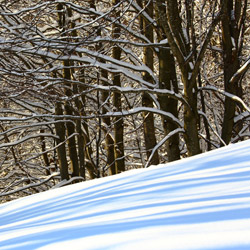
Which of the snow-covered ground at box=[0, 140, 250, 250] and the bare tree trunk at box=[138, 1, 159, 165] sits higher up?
the bare tree trunk at box=[138, 1, 159, 165]

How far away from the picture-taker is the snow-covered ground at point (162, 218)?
3.20 ft

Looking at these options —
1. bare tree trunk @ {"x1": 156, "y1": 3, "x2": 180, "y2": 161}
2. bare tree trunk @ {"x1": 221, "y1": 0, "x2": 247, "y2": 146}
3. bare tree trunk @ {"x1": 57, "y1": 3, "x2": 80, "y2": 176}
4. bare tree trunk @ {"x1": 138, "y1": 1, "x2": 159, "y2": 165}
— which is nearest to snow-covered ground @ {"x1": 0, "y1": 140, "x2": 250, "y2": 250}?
bare tree trunk @ {"x1": 156, "y1": 3, "x2": 180, "y2": 161}

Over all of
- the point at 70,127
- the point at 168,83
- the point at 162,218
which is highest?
the point at 70,127

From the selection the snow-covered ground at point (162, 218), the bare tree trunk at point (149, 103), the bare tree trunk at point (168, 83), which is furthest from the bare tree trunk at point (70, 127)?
the snow-covered ground at point (162, 218)

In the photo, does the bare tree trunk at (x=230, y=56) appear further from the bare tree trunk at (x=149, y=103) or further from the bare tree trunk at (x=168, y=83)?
the bare tree trunk at (x=149, y=103)

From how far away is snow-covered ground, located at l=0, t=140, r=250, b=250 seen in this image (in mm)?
975

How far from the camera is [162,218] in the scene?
1.25 meters

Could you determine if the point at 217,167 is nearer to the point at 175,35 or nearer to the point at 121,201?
the point at 121,201

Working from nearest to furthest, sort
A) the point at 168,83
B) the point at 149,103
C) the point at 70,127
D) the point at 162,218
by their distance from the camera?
the point at 162,218 → the point at 168,83 → the point at 149,103 → the point at 70,127

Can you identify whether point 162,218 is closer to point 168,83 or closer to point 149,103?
point 168,83

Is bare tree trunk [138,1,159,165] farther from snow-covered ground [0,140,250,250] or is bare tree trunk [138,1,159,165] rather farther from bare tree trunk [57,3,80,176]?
snow-covered ground [0,140,250,250]

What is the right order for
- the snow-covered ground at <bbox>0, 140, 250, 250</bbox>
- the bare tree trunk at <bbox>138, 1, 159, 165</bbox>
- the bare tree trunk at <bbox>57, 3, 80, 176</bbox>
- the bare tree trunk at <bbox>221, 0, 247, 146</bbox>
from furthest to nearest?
the bare tree trunk at <bbox>57, 3, 80, 176</bbox>
the bare tree trunk at <bbox>138, 1, 159, 165</bbox>
the bare tree trunk at <bbox>221, 0, 247, 146</bbox>
the snow-covered ground at <bbox>0, 140, 250, 250</bbox>

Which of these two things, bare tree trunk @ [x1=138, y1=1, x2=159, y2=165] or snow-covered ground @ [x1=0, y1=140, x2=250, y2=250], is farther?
bare tree trunk @ [x1=138, y1=1, x2=159, y2=165]

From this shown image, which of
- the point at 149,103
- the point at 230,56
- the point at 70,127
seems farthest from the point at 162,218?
the point at 70,127
